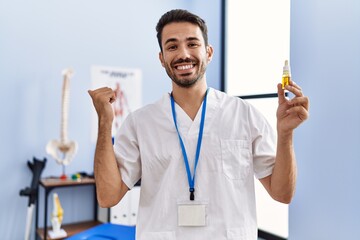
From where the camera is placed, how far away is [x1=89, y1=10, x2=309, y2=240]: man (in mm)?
1086

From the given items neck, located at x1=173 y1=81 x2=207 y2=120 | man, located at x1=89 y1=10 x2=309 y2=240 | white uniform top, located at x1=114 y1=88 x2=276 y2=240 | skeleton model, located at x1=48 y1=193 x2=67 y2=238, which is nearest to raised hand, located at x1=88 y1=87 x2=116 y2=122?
man, located at x1=89 y1=10 x2=309 y2=240

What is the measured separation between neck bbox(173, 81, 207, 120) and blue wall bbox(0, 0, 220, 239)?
154 cm

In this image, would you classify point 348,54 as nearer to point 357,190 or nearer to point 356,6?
point 356,6

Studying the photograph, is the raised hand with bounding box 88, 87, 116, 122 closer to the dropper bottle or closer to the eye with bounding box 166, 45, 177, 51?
the eye with bounding box 166, 45, 177, 51

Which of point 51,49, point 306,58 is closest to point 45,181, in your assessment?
point 51,49

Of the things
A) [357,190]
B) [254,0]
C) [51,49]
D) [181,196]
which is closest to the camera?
[181,196]

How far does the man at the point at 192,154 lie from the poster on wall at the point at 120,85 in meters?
1.51

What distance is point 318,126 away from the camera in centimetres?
175

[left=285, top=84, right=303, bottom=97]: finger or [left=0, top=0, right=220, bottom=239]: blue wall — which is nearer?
[left=285, top=84, right=303, bottom=97]: finger

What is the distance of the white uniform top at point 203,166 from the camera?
110cm

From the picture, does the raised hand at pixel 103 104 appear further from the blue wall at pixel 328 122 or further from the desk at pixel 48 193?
the desk at pixel 48 193

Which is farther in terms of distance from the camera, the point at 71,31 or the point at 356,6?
the point at 71,31

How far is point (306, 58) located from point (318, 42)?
0.35ft

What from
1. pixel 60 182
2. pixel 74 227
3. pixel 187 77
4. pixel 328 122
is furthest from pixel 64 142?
pixel 328 122
